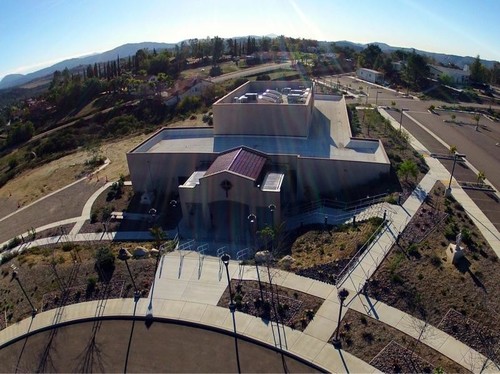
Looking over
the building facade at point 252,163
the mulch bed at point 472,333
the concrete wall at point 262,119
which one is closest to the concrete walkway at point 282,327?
the mulch bed at point 472,333

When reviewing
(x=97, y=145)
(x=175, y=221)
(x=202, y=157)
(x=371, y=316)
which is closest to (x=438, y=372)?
(x=371, y=316)

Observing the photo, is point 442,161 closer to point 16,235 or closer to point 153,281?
point 153,281

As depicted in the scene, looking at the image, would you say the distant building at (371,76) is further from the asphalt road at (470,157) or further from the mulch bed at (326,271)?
the mulch bed at (326,271)

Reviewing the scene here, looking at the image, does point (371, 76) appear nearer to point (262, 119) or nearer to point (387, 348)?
point (262, 119)

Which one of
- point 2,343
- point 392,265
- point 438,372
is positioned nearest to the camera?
point 438,372

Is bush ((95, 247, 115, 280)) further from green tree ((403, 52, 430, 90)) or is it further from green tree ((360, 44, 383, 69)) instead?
green tree ((360, 44, 383, 69))

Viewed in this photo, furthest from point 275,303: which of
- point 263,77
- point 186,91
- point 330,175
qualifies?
point 263,77
